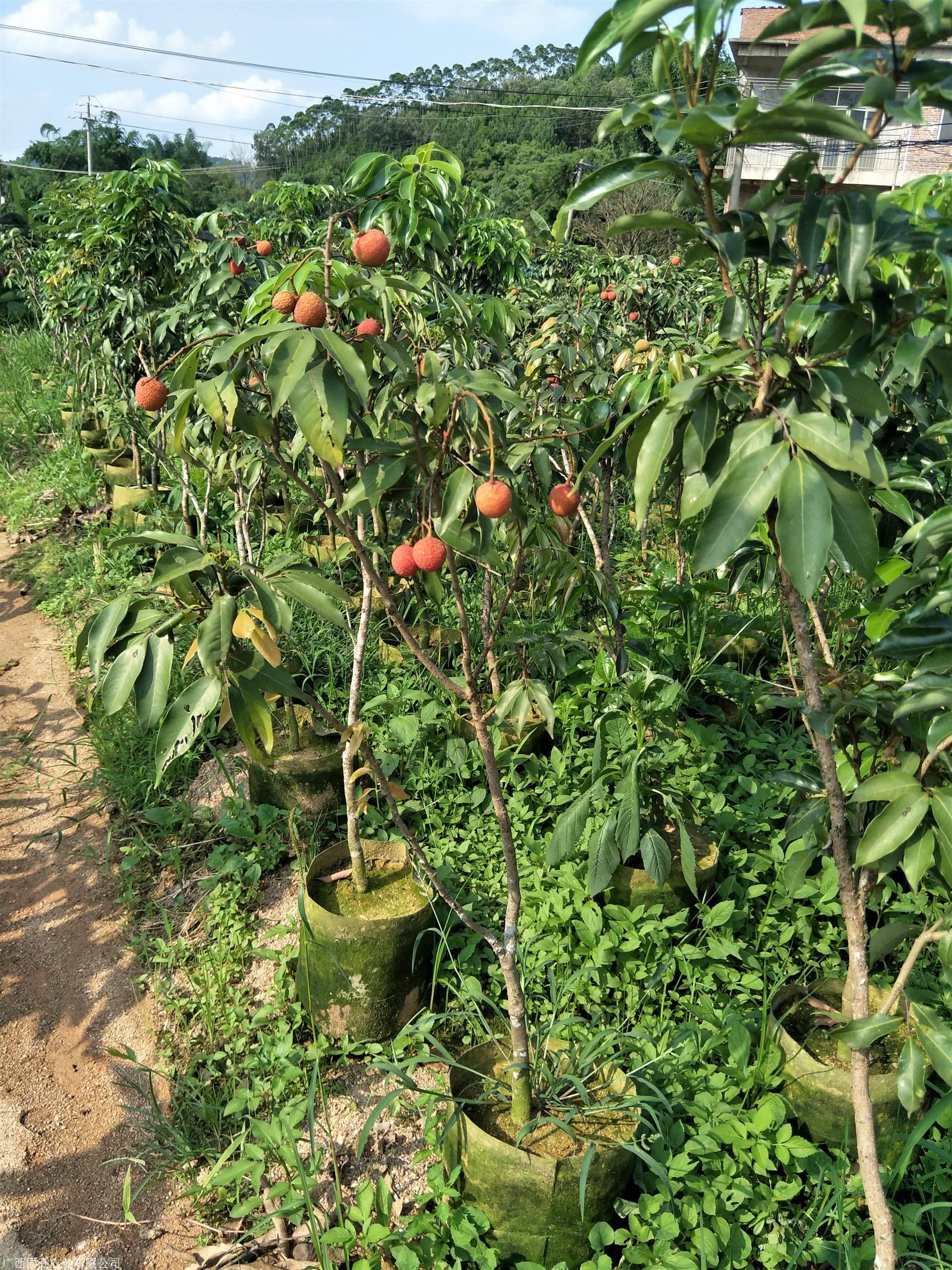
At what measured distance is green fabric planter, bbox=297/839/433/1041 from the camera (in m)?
2.16

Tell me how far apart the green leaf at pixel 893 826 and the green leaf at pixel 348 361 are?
972mm

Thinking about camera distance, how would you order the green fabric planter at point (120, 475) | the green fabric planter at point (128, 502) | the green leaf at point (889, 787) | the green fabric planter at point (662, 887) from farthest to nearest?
the green fabric planter at point (120, 475) → the green fabric planter at point (128, 502) → the green fabric planter at point (662, 887) → the green leaf at point (889, 787)

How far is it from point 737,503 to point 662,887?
1.42 m

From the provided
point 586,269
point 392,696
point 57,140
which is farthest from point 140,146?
point 392,696

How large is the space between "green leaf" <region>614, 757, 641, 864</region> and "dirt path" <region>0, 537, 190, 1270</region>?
3.91 ft

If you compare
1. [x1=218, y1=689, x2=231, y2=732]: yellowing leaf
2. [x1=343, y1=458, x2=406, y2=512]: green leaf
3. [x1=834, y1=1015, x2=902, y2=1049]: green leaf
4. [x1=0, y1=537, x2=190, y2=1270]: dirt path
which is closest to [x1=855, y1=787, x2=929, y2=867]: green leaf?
[x1=834, y1=1015, x2=902, y2=1049]: green leaf

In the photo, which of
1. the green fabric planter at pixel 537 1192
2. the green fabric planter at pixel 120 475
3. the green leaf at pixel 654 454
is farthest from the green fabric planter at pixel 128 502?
the green leaf at pixel 654 454

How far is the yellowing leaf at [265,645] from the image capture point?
142 cm

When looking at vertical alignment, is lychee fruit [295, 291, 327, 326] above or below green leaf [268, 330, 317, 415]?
above

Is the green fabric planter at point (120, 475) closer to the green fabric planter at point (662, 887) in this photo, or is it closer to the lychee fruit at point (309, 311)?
the green fabric planter at point (662, 887)

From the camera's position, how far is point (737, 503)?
109 cm

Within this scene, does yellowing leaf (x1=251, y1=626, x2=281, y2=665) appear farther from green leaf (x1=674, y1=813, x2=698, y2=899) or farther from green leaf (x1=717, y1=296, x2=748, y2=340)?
green leaf (x1=674, y1=813, x2=698, y2=899)

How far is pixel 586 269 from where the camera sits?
273 inches

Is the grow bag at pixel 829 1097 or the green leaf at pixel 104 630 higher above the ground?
the green leaf at pixel 104 630
